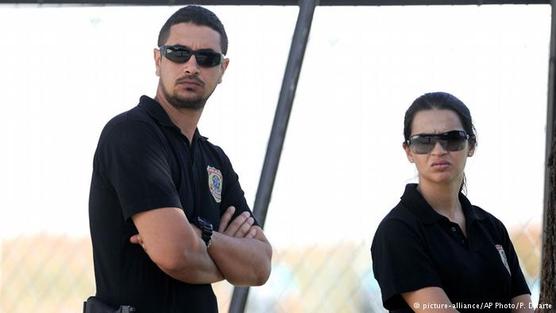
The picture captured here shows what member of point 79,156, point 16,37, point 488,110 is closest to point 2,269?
point 79,156

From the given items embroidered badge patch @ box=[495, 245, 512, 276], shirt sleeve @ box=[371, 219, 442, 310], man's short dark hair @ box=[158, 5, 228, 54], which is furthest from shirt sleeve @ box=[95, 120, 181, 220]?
embroidered badge patch @ box=[495, 245, 512, 276]

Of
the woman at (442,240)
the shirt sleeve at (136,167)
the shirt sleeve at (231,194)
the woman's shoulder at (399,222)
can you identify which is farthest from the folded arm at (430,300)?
the shirt sleeve at (136,167)

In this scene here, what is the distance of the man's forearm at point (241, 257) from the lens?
3117 mm

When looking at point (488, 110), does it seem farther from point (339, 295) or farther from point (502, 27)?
point (339, 295)

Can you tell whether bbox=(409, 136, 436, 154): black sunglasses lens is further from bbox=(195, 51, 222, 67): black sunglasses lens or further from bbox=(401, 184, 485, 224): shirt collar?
bbox=(195, 51, 222, 67): black sunglasses lens

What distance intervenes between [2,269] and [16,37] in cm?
103

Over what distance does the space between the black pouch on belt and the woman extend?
794 millimetres

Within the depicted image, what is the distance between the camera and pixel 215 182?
3.24m

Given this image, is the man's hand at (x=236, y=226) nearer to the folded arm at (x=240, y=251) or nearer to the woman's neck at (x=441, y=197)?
the folded arm at (x=240, y=251)

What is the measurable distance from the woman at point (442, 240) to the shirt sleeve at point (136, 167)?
71cm

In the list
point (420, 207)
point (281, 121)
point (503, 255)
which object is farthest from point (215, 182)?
point (281, 121)

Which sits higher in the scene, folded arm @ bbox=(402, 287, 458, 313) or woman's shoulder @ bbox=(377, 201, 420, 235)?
woman's shoulder @ bbox=(377, 201, 420, 235)

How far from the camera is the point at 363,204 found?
15.5ft

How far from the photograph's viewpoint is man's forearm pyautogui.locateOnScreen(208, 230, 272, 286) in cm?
312
